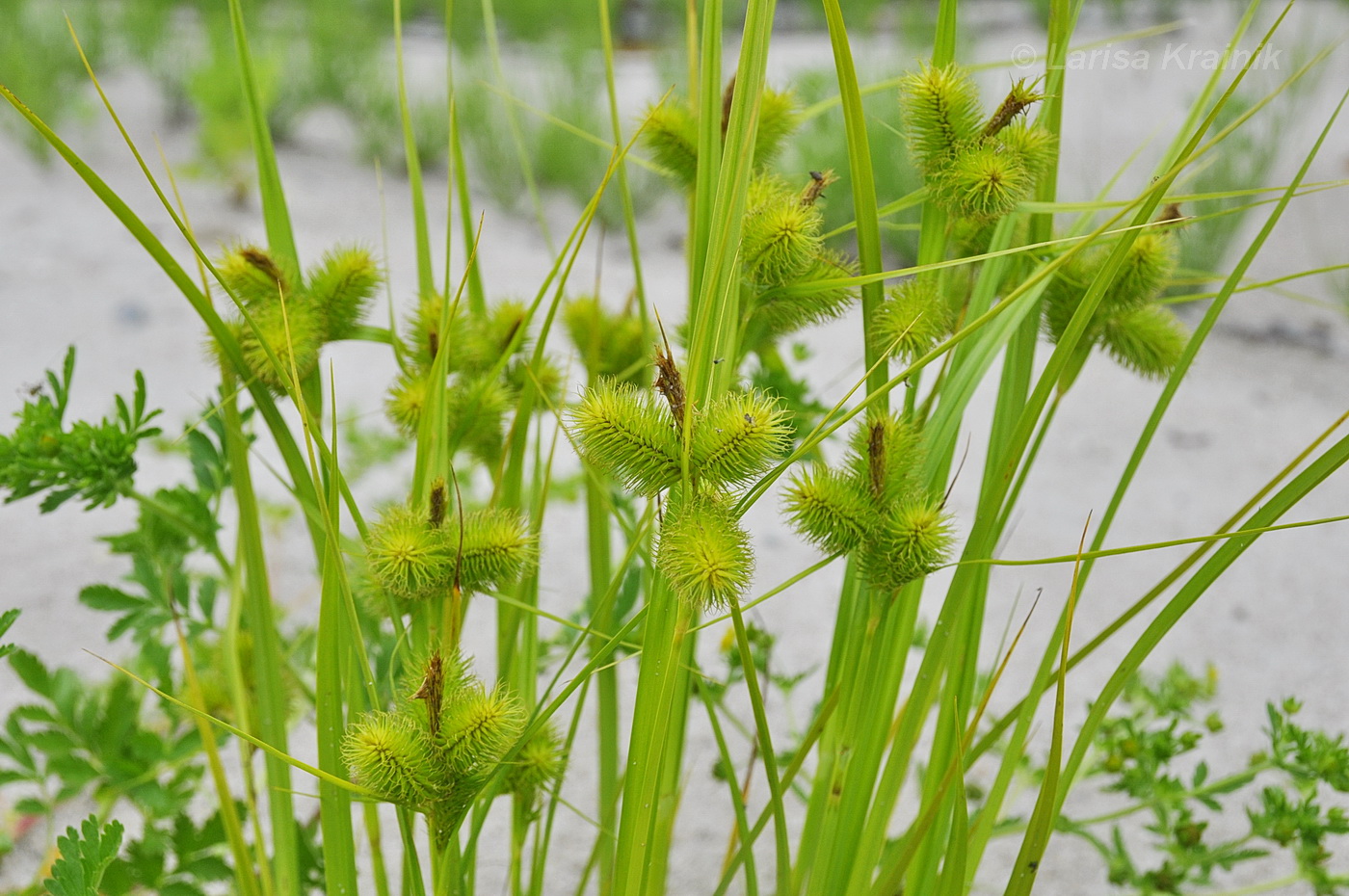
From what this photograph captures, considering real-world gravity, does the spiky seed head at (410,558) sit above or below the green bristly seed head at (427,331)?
below

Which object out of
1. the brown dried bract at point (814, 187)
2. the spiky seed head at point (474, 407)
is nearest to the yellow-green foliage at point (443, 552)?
→ the spiky seed head at point (474, 407)

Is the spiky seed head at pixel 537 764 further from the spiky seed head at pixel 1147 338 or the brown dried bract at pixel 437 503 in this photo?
the spiky seed head at pixel 1147 338

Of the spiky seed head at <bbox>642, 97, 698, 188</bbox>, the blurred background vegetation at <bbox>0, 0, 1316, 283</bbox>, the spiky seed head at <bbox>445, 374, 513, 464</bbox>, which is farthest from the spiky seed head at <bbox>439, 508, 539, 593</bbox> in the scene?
the blurred background vegetation at <bbox>0, 0, 1316, 283</bbox>

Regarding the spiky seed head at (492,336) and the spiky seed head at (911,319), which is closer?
the spiky seed head at (911,319)

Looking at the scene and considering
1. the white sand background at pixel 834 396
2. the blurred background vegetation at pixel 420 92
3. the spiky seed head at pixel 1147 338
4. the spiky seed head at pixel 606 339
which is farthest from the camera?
the blurred background vegetation at pixel 420 92

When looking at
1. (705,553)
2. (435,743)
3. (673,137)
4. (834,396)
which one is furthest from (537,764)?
(834,396)

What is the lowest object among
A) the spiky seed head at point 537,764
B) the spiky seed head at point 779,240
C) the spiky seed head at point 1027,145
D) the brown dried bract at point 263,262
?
the spiky seed head at point 537,764

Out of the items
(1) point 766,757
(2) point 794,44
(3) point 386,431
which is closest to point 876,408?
(1) point 766,757

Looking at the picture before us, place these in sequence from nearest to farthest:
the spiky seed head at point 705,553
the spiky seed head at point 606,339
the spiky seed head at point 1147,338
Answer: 1. the spiky seed head at point 705,553
2. the spiky seed head at point 1147,338
3. the spiky seed head at point 606,339
